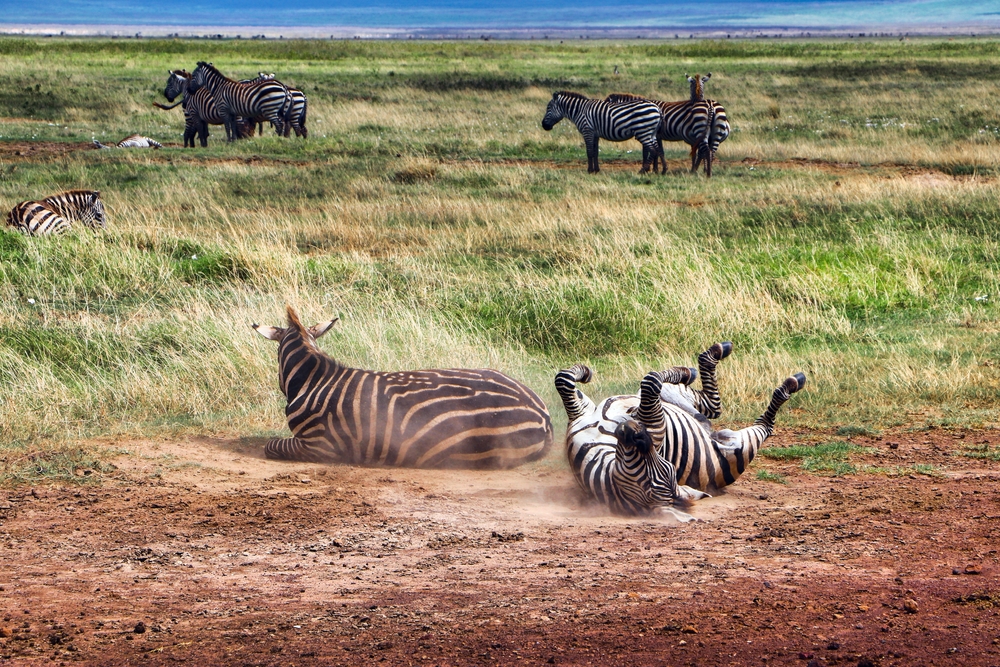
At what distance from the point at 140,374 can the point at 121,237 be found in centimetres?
480

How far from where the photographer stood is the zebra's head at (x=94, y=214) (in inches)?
549

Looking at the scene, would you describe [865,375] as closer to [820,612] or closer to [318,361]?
[318,361]

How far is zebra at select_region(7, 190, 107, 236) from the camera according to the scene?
13.4 meters

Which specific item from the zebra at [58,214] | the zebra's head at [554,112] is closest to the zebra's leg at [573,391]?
the zebra at [58,214]

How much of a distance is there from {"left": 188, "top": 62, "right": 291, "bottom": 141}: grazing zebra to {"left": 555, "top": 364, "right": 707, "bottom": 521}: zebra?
68.6 feet

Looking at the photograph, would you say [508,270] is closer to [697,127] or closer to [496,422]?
[496,422]

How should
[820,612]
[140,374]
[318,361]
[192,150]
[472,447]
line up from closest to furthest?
[820,612], [472,447], [318,361], [140,374], [192,150]

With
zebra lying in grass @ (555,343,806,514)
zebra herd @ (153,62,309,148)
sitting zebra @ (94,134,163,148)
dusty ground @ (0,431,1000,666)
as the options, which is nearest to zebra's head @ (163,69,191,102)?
zebra herd @ (153,62,309,148)

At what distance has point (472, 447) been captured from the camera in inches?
257

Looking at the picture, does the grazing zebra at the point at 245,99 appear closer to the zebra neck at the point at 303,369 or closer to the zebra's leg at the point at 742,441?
the zebra neck at the point at 303,369

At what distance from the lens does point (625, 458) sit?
5402mm

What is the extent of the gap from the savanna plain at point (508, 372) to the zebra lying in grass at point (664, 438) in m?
0.19

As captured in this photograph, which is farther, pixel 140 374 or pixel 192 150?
pixel 192 150

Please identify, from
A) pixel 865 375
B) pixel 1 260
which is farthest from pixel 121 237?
pixel 865 375
